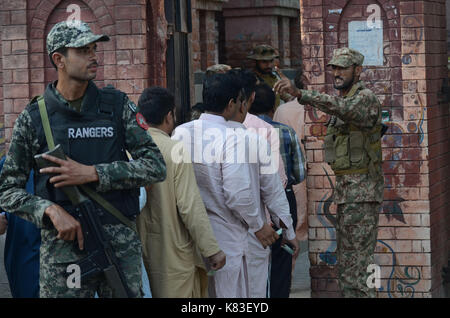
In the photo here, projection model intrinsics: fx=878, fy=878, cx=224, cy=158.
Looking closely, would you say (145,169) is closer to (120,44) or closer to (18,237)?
(18,237)

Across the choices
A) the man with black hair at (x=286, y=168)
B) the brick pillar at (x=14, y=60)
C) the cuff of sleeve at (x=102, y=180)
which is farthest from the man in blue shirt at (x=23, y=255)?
the brick pillar at (x=14, y=60)

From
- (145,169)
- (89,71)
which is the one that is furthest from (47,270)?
(89,71)

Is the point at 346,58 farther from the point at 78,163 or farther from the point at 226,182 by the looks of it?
the point at 78,163

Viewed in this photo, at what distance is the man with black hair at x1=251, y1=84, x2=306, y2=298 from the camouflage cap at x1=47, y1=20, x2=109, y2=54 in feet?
7.43

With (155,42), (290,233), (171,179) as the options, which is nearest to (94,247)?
(171,179)

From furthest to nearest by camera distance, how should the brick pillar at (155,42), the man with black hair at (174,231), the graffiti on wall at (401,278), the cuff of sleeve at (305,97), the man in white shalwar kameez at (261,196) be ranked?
the brick pillar at (155,42), the graffiti on wall at (401,278), the cuff of sleeve at (305,97), the man in white shalwar kameez at (261,196), the man with black hair at (174,231)

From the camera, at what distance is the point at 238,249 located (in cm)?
473

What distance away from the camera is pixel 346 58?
19.4 ft

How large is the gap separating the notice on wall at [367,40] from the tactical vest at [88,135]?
3.10 meters

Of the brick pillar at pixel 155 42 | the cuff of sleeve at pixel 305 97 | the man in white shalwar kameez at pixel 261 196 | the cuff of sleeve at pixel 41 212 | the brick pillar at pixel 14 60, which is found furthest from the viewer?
the brick pillar at pixel 155 42

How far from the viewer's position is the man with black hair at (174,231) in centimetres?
446

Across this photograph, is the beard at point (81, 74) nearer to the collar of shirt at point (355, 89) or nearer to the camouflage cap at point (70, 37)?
the camouflage cap at point (70, 37)

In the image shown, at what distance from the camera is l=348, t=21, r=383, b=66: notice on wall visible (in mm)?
6527

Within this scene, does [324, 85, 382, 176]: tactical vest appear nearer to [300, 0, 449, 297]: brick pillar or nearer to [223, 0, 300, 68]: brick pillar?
[300, 0, 449, 297]: brick pillar
